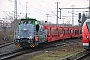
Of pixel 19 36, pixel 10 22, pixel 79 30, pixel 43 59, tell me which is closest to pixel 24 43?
pixel 19 36

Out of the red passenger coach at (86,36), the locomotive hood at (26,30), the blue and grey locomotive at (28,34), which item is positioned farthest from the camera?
the locomotive hood at (26,30)

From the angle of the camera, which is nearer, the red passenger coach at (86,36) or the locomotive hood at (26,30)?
the red passenger coach at (86,36)

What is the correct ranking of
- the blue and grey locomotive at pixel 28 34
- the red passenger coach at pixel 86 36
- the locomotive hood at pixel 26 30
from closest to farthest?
the red passenger coach at pixel 86 36
the blue and grey locomotive at pixel 28 34
the locomotive hood at pixel 26 30

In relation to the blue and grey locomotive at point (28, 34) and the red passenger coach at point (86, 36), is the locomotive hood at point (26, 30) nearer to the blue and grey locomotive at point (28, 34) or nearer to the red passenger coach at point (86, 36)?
the blue and grey locomotive at point (28, 34)

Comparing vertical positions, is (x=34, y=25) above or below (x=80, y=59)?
above

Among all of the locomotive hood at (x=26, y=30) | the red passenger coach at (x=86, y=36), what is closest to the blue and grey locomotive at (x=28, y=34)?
the locomotive hood at (x=26, y=30)

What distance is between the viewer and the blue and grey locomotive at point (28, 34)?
20.4 meters

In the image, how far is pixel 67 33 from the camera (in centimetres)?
3869

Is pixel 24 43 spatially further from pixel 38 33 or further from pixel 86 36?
pixel 86 36

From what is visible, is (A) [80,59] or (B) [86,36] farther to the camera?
(B) [86,36]


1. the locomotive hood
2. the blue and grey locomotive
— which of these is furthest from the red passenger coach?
the locomotive hood

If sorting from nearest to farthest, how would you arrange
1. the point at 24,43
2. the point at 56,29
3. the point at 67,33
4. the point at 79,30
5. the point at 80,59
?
the point at 80,59, the point at 24,43, the point at 56,29, the point at 67,33, the point at 79,30

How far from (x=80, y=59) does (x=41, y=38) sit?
380 inches

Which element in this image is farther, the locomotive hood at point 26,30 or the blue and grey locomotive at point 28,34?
the locomotive hood at point 26,30
